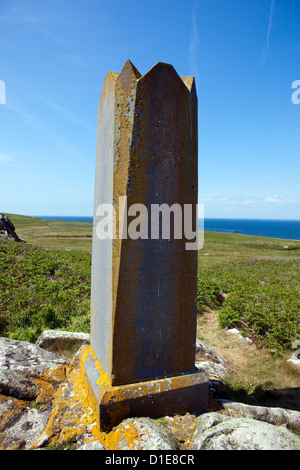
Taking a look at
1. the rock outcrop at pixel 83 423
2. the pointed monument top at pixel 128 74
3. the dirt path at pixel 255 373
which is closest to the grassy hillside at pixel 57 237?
the dirt path at pixel 255 373

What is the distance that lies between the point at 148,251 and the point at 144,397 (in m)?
1.49

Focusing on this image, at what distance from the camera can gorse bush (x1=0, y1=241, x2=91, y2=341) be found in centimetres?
644

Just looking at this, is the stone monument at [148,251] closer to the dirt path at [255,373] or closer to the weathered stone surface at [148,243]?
the weathered stone surface at [148,243]

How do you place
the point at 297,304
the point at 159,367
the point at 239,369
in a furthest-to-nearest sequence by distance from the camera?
the point at 297,304, the point at 239,369, the point at 159,367

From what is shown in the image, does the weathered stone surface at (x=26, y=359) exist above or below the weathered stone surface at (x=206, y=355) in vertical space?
above

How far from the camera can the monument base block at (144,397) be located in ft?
8.75

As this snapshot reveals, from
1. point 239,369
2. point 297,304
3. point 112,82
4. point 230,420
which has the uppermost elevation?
point 112,82

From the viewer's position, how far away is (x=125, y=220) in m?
2.69

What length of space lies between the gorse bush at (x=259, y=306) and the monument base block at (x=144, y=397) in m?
4.31

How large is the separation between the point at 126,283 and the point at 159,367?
3.47 ft

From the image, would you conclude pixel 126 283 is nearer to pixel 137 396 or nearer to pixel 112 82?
pixel 137 396

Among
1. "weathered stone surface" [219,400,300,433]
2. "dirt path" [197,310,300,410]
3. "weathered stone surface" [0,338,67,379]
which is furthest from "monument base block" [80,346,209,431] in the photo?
"dirt path" [197,310,300,410]

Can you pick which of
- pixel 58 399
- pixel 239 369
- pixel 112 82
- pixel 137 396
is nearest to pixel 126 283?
pixel 137 396

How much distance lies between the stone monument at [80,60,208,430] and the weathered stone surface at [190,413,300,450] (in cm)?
59
